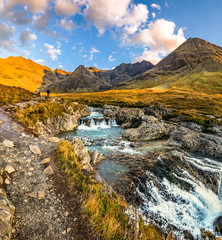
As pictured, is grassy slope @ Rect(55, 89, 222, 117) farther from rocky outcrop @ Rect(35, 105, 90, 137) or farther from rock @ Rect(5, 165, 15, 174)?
rock @ Rect(5, 165, 15, 174)

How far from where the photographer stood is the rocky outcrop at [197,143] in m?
20.5

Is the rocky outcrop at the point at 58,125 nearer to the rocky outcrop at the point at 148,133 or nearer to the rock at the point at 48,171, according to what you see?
the rocky outcrop at the point at 148,133

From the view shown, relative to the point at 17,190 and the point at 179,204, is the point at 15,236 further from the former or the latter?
the point at 179,204

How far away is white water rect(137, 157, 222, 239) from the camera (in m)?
9.61

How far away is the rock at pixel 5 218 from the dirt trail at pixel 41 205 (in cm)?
28

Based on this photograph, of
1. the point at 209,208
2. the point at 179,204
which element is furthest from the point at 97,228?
the point at 209,208

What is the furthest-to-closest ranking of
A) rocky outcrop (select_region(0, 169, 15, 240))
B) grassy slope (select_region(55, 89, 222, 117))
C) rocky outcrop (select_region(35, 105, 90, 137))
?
1. grassy slope (select_region(55, 89, 222, 117))
2. rocky outcrop (select_region(35, 105, 90, 137))
3. rocky outcrop (select_region(0, 169, 15, 240))

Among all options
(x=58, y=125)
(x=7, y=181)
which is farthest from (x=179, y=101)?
(x=7, y=181)

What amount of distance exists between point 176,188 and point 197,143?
12869mm

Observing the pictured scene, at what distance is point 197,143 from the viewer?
22234mm

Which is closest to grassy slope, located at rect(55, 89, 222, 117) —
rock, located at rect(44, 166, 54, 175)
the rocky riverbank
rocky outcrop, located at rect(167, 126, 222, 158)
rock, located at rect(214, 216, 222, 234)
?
the rocky riverbank

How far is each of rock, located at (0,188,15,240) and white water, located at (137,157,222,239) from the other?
861 cm

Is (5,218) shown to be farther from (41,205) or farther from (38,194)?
(38,194)

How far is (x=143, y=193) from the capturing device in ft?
38.3
